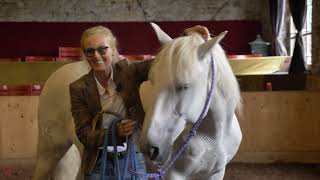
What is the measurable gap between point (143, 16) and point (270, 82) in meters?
6.52

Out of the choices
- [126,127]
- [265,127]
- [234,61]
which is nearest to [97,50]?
[126,127]

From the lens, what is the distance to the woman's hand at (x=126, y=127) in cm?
179

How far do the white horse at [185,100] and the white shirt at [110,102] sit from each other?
124mm

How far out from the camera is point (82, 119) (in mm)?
1901

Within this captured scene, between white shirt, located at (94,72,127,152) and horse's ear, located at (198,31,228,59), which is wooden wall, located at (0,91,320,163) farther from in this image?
horse's ear, located at (198,31,228,59)

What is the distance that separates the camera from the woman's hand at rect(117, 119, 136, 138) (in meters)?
1.79

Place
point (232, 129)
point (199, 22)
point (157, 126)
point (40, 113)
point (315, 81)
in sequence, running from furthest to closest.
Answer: point (199, 22), point (315, 81), point (40, 113), point (232, 129), point (157, 126)

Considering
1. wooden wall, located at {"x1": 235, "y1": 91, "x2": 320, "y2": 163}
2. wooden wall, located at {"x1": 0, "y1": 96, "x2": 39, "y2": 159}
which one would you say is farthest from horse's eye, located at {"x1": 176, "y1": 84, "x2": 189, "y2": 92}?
wooden wall, located at {"x1": 0, "y1": 96, "x2": 39, "y2": 159}

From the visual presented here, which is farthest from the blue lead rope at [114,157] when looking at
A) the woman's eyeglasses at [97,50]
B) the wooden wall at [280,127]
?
the wooden wall at [280,127]

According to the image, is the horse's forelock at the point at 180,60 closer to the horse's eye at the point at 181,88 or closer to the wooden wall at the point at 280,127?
the horse's eye at the point at 181,88

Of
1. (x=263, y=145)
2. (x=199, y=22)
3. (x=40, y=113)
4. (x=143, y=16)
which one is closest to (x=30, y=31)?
(x=143, y=16)

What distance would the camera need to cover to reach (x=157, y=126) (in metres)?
1.67

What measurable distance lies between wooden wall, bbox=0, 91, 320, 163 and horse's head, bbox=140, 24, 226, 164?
3.68m

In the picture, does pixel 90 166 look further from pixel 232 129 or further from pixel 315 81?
pixel 315 81
